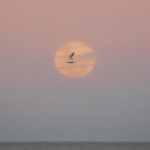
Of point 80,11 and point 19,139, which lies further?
point 19,139

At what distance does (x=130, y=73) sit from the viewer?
4449 millimetres

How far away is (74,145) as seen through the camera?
4.58 metres

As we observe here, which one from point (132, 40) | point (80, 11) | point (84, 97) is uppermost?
point (80, 11)

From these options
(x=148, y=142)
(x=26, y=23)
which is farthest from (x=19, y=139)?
(x=148, y=142)

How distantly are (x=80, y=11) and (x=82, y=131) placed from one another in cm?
203

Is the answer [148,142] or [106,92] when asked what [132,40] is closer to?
[106,92]

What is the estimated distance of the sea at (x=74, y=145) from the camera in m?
4.50

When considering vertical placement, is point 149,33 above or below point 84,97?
above

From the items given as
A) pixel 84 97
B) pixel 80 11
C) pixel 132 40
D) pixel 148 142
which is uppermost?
pixel 80 11

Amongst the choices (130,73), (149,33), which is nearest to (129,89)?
(130,73)

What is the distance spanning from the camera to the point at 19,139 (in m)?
4.55

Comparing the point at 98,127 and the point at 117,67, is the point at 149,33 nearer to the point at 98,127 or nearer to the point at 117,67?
the point at 117,67

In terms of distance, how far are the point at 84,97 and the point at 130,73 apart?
879 mm

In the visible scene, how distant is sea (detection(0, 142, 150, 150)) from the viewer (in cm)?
450
